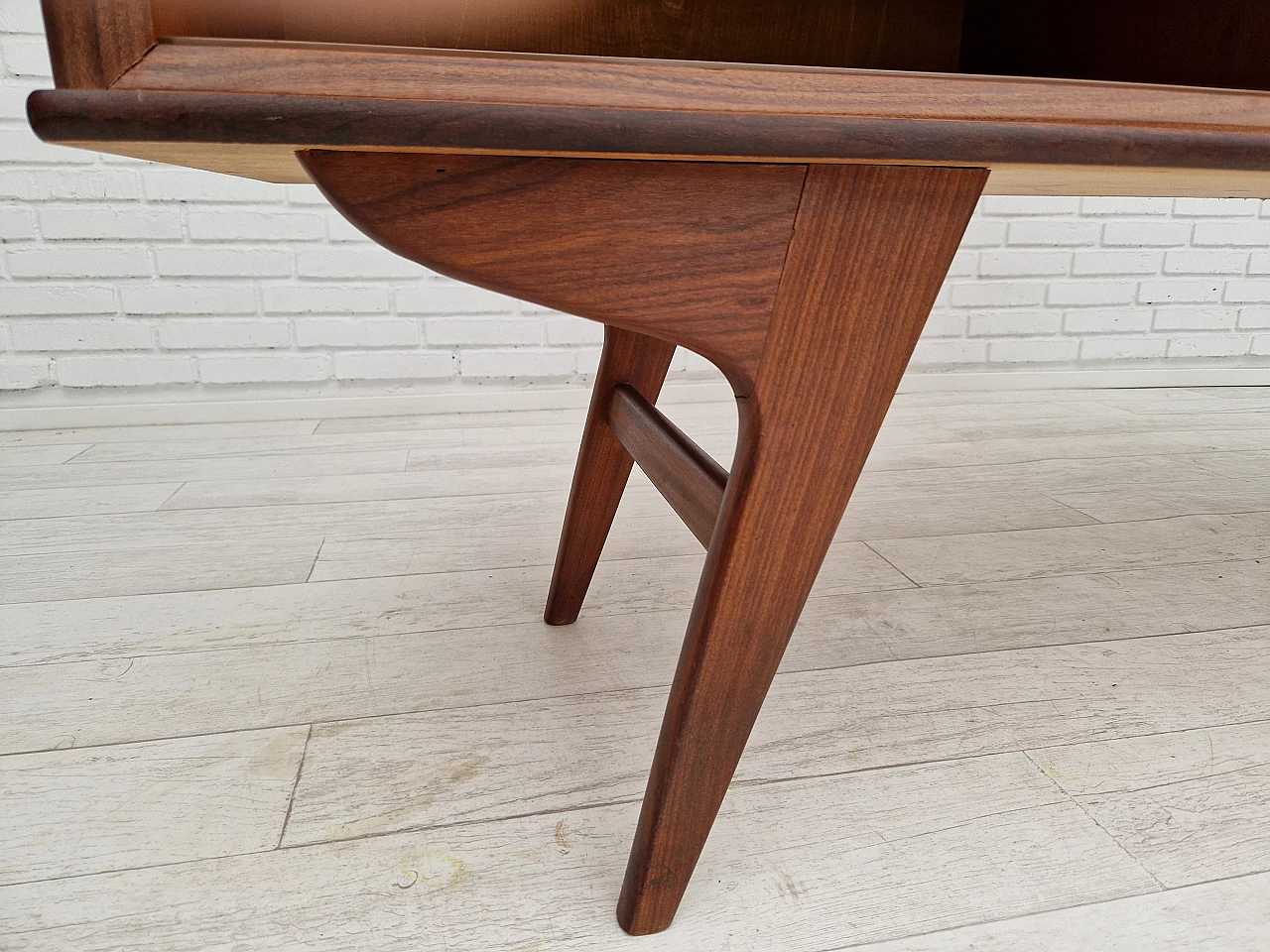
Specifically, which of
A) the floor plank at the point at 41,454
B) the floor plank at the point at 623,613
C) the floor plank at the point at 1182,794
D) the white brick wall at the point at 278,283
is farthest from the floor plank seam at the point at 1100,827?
the floor plank at the point at 41,454

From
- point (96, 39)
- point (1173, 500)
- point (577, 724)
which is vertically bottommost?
point (1173, 500)

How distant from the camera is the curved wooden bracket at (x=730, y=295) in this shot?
37cm

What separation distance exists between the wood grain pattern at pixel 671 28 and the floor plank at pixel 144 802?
49cm

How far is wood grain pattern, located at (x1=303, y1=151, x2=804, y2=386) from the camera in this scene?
366mm

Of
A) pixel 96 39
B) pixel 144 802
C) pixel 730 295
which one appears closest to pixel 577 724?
pixel 144 802

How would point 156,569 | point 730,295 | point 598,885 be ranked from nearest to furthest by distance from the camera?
point 730,295 < point 598,885 < point 156,569

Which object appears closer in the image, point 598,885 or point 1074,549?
point 598,885

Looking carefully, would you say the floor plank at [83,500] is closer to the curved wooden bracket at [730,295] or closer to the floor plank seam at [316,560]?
the floor plank seam at [316,560]

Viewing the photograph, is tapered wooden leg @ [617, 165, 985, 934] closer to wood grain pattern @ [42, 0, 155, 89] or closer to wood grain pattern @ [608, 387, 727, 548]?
wood grain pattern @ [608, 387, 727, 548]

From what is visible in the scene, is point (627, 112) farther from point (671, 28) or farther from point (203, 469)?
point (203, 469)

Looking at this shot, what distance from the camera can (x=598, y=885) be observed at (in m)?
0.54

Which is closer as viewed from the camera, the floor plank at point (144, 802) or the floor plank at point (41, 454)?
the floor plank at point (144, 802)

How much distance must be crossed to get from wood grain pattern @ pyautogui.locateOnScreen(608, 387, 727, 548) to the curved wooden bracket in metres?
0.02

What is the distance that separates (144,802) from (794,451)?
492 mm
